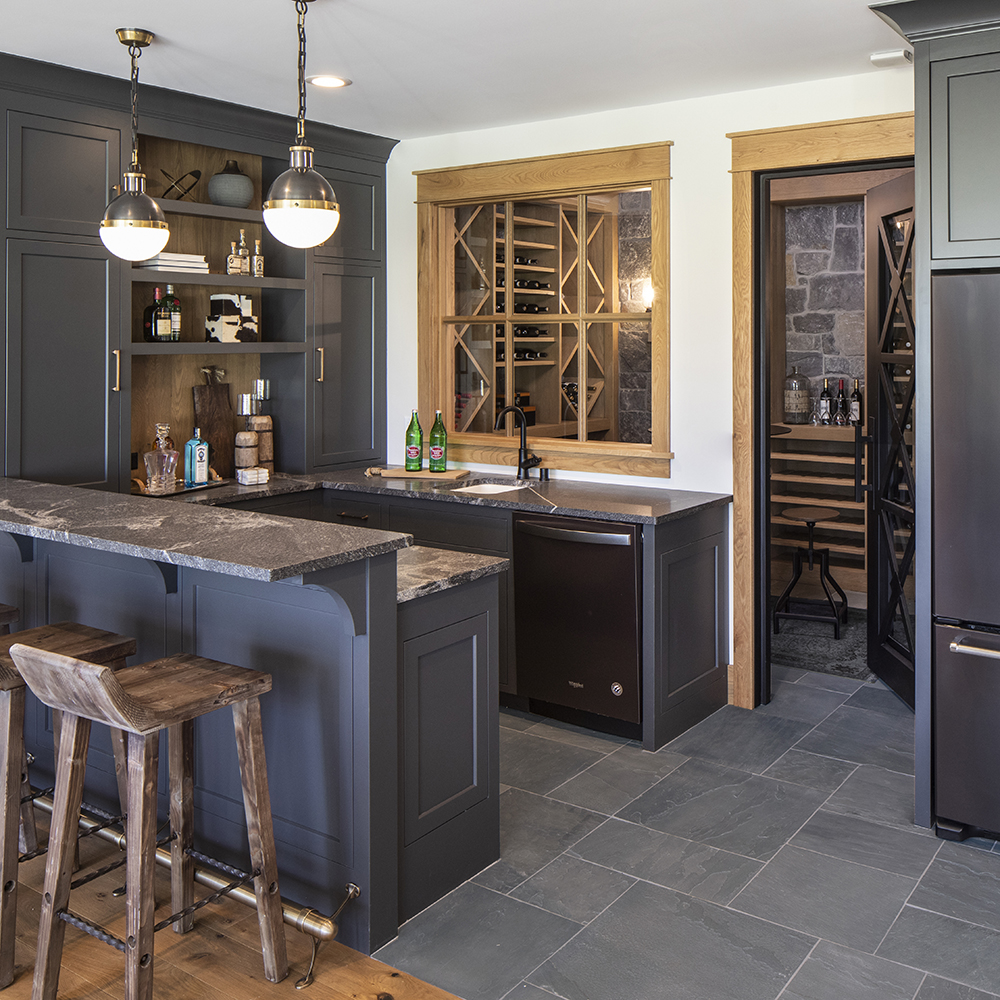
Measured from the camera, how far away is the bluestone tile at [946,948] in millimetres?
2408

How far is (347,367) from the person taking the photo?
5070mm

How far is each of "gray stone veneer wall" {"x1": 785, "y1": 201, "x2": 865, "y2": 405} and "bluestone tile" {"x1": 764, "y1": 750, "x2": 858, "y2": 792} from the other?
125 inches

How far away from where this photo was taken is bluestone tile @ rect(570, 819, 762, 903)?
2838mm

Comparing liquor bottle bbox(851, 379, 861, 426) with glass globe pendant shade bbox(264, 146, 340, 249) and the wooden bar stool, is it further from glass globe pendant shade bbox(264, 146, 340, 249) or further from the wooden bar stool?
the wooden bar stool

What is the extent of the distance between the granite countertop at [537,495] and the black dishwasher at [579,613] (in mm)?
58

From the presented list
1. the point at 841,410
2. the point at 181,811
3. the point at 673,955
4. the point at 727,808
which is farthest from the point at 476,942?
the point at 841,410

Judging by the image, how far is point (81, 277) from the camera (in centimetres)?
394

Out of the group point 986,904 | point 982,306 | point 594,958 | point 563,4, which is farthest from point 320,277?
point 986,904

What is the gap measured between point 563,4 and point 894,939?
2.79 m

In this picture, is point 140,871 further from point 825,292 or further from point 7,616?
point 825,292

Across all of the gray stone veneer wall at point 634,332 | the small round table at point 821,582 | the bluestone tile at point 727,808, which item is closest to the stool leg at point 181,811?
the bluestone tile at point 727,808

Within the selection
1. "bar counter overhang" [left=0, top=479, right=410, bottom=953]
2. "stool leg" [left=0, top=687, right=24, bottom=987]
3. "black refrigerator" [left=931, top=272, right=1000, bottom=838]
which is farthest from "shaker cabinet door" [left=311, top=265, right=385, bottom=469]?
"black refrigerator" [left=931, top=272, right=1000, bottom=838]

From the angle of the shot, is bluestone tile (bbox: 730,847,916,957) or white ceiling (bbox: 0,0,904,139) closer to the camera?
bluestone tile (bbox: 730,847,916,957)

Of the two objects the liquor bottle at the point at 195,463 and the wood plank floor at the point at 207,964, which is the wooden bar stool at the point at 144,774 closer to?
the wood plank floor at the point at 207,964
